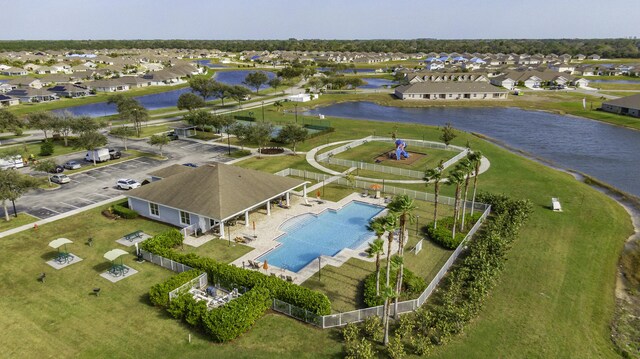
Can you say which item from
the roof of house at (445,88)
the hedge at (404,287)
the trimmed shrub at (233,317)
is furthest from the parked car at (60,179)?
the roof of house at (445,88)

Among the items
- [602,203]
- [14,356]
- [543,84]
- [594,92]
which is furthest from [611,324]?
[543,84]

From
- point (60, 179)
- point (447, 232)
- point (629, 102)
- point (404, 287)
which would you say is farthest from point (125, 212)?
point (629, 102)

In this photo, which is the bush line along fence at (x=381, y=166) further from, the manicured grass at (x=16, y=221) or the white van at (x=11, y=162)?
the white van at (x=11, y=162)

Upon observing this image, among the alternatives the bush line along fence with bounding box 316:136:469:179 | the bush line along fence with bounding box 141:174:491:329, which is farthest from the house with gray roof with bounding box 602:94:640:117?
the bush line along fence with bounding box 141:174:491:329

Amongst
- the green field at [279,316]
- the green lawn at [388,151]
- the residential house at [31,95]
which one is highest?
the residential house at [31,95]

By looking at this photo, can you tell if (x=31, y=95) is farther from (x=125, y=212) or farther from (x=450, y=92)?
(x=450, y=92)

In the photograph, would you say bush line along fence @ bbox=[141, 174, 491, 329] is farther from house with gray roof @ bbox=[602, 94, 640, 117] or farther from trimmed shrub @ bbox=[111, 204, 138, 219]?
house with gray roof @ bbox=[602, 94, 640, 117]
